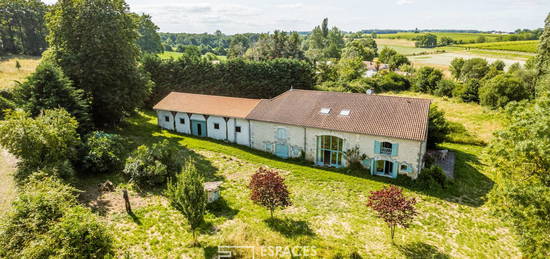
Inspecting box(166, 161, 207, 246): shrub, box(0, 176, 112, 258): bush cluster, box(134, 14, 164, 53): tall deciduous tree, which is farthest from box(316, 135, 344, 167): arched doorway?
box(134, 14, 164, 53): tall deciduous tree

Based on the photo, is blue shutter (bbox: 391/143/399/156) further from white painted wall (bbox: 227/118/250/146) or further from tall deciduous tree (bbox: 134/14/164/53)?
tall deciduous tree (bbox: 134/14/164/53)

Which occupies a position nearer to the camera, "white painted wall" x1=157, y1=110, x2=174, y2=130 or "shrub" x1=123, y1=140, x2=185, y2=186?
"shrub" x1=123, y1=140, x2=185, y2=186

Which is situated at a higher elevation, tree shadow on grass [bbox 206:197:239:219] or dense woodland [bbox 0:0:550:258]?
dense woodland [bbox 0:0:550:258]

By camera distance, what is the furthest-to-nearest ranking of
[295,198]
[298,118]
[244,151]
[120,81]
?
[120,81] < [244,151] < [298,118] < [295,198]

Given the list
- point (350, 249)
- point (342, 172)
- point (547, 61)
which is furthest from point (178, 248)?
point (547, 61)

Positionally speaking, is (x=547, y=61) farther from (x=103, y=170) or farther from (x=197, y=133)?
(x=103, y=170)

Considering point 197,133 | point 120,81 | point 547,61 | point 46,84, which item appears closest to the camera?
point 46,84

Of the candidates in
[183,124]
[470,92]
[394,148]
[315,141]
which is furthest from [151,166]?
[470,92]
